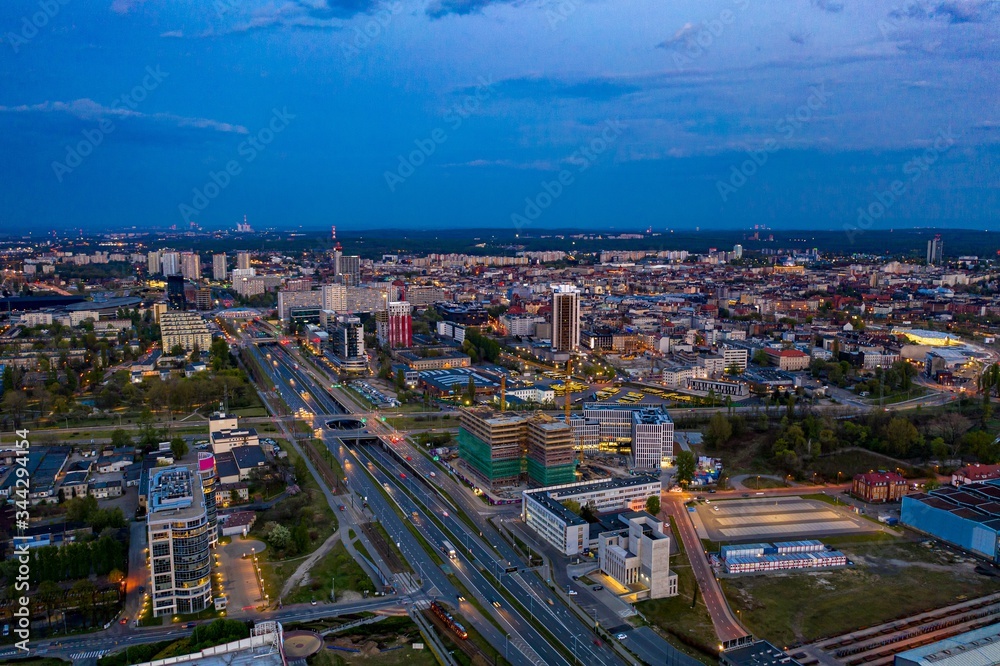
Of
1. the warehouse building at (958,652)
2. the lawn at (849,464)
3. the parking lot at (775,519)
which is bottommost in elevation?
the parking lot at (775,519)

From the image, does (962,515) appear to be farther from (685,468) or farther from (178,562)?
(178,562)

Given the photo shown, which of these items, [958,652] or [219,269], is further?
[219,269]

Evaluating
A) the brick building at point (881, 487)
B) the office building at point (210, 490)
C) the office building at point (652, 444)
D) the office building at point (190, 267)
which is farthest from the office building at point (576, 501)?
the office building at point (190, 267)

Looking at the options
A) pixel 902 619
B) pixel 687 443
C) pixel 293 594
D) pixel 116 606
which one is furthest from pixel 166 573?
pixel 687 443

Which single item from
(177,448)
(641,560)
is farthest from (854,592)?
(177,448)

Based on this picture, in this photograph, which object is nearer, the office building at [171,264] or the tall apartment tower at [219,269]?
the office building at [171,264]

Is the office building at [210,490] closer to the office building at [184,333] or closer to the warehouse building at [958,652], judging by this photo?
the warehouse building at [958,652]
